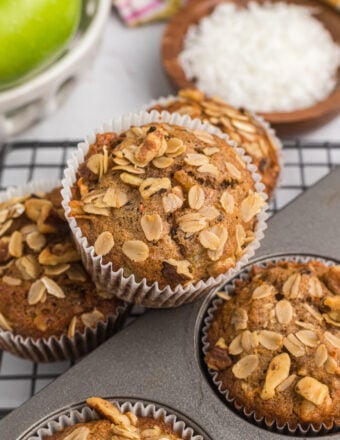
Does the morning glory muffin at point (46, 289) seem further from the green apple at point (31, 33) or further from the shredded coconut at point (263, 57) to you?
the shredded coconut at point (263, 57)

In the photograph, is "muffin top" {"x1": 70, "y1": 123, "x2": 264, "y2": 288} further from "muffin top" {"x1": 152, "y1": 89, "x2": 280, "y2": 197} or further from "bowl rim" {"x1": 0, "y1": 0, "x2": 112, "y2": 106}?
"bowl rim" {"x1": 0, "y1": 0, "x2": 112, "y2": 106}

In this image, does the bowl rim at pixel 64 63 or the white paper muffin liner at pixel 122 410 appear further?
the bowl rim at pixel 64 63

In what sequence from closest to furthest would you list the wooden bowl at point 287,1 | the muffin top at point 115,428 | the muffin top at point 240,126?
the muffin top at point 115,428 → the muffin top at point 240,126 → the wooden bowl at point 287,1

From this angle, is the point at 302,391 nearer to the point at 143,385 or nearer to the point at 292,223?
the point at 143,385

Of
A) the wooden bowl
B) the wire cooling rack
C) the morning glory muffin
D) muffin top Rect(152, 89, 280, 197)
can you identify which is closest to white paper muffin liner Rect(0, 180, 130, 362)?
the morning glory muffin

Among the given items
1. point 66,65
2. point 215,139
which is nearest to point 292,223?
point 215,139

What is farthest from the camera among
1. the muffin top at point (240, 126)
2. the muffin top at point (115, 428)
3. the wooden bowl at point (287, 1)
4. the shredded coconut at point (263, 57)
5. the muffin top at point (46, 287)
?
the shredded coconut at point (263, 57)

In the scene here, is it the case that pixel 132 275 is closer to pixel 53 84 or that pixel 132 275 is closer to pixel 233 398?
pixel 233 398

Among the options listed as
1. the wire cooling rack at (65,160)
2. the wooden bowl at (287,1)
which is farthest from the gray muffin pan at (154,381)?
the wooden bowl at (287,1)
